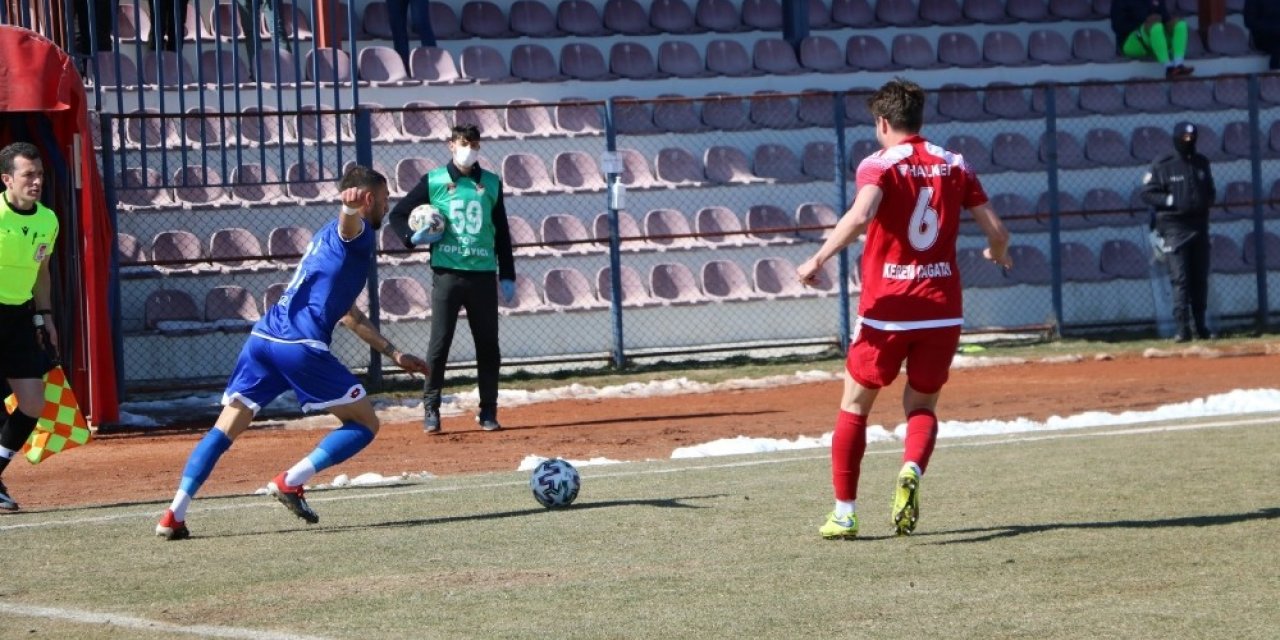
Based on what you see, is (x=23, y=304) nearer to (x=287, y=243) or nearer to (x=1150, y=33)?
(x=287, y=243)

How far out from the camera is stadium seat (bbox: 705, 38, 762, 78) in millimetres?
22922

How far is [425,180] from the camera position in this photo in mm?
13734

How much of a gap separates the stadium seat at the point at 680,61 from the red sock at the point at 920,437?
48.3ft

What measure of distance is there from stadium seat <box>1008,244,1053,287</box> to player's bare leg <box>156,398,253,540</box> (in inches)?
536

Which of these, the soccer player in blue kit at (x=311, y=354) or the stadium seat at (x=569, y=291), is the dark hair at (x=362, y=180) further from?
the stadium seat at (x=569, y=291)

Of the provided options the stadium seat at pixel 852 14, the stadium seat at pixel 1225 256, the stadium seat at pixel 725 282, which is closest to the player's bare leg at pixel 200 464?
the stadium seat at pixel 725 282

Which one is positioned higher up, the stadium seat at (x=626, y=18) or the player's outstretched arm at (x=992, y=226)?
the stadium seat at (x=626, y=18)

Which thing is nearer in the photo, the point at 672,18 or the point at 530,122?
the point at 530,122

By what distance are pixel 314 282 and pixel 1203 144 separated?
664 inches

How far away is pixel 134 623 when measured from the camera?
6.50 meters

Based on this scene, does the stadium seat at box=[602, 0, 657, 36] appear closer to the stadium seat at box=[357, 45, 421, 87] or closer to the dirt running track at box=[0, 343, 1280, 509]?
the stadium seat at box=[357, 45, 421, 87]

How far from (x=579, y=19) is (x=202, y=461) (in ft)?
51.9

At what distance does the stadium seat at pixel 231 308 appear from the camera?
1770 centimetres

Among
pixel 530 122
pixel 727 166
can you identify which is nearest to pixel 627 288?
pixel 727 166
